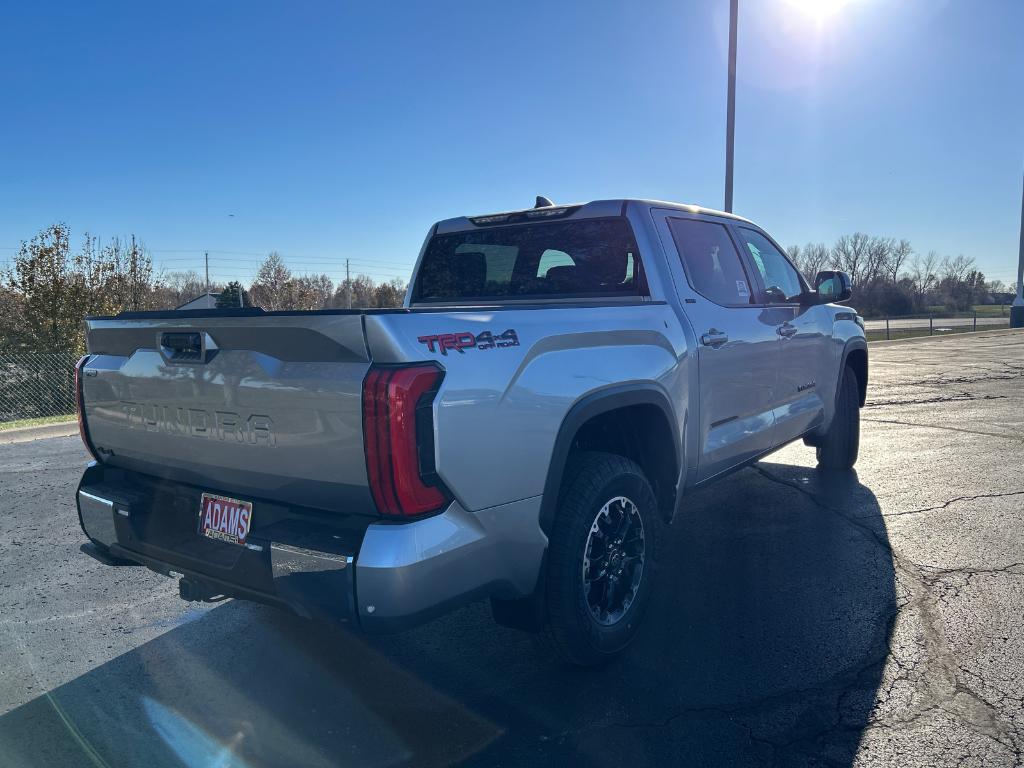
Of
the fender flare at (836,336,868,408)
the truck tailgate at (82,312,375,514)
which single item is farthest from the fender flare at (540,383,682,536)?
the fender flare at (836,336,868,408)

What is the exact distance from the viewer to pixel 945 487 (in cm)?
596

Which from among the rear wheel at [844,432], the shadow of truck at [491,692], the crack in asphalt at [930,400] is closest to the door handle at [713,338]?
the shadow of truck at [491,692]

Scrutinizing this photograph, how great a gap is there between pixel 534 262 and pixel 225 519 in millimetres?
2481

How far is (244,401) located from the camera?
2648mm

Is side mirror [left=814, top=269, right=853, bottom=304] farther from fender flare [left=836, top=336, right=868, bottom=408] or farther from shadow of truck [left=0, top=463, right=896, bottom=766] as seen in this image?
shadow of truck [left=0, top=463, right=896, bottom=766]

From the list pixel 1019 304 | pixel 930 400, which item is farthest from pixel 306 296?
pixel 1019 304

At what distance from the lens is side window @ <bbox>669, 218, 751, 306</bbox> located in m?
4.34

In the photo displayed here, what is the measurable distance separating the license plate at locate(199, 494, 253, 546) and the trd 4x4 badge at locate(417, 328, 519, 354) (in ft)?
3.05

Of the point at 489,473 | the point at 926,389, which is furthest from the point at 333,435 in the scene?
the point at 926,389

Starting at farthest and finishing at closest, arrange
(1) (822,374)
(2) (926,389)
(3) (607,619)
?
(2) (926,389), (1) (822,374), (3) (607,619)

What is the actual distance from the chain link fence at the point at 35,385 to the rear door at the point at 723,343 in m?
11.2

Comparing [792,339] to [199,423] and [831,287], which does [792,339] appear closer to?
[831,287]

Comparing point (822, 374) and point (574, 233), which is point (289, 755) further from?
point (822, 374)

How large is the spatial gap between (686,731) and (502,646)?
104 cm
